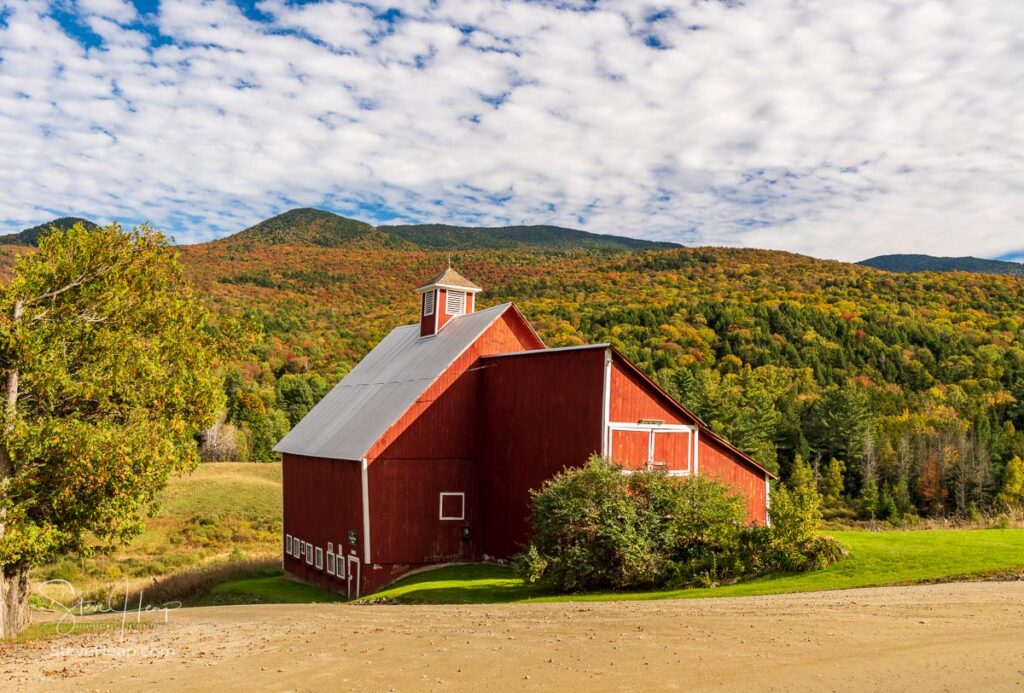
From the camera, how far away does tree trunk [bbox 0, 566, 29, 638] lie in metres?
19.9

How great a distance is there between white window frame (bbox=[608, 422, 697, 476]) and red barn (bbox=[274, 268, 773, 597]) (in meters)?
0.05

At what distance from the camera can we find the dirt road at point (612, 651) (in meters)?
11.3

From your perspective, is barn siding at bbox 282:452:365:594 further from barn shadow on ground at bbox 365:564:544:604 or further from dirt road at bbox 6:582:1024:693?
dirt road at bbox 6:582:1024:693

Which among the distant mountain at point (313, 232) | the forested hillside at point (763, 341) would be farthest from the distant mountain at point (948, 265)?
the distant mountain at point (313, 232)

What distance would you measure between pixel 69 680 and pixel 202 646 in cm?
283

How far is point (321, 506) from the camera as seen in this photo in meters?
31.0

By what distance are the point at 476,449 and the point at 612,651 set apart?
1673 centimetres

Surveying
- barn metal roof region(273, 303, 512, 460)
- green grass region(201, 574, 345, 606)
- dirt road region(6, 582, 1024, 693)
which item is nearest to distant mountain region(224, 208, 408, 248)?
barn metal roof region(273, 303, 512, 460)

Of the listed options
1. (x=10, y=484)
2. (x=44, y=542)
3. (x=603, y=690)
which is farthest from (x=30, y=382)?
(x=603, y=690)

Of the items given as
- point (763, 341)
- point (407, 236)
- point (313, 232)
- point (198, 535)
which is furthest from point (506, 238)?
point (198, 535)

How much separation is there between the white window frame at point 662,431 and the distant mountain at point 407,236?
135m

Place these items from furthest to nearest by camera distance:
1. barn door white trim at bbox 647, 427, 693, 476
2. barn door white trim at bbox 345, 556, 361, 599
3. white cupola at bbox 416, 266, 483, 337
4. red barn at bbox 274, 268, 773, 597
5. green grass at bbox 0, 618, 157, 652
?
white cupola at bbox 416, 266, 483, 337, barn door white trim at bbox 345, 556, 361, 599, barn door white trim at bbox 647, 427, 693, 476, red barn at bbox 274, 268, 773, 597, green grass at bbox 0, 618, 157, 652

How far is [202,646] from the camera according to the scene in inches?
613

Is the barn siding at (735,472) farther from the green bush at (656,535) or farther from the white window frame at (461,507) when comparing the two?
the white window frame at (461,507)
